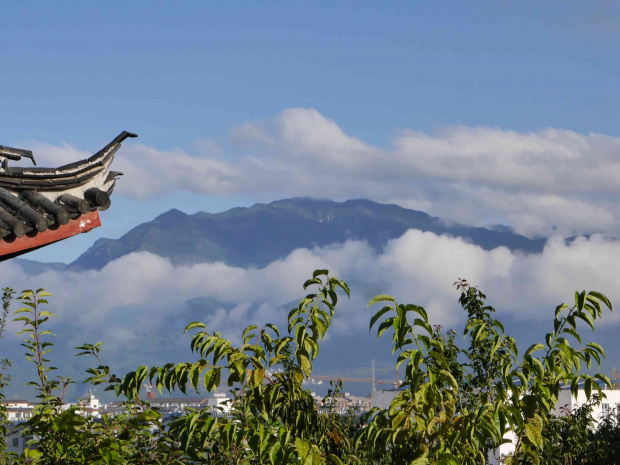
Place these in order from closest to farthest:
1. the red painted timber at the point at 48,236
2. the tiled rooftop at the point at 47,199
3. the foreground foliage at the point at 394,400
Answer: the foreground foliage at the point at 394,400
the red painted timber at the point at 48,236
the tiled rooftop at the point at 47,199

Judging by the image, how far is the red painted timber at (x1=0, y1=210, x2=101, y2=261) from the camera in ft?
30.4

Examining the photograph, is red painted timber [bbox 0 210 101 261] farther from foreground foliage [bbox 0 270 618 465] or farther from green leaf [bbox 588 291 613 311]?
green leaf [bbox 588 291 613 311]

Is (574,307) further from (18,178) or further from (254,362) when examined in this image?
(18,178)

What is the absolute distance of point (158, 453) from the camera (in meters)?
9.39

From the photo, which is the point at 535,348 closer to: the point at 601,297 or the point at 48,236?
the point at 601,297

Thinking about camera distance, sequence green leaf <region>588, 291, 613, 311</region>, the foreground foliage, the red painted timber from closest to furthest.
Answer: the foreground foliage, green leaf <region>588, 291, 613, 311</region>, the red painted timber

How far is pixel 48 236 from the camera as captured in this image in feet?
32.0

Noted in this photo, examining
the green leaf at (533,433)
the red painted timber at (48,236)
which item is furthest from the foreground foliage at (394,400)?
the red painted timber at (48,236)

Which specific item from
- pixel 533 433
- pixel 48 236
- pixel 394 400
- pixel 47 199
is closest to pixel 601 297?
pixel 533 433

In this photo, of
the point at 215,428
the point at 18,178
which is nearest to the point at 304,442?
the point at 215,428

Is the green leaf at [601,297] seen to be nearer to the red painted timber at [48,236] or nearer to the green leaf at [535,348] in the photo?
the green leaf at [535,348]

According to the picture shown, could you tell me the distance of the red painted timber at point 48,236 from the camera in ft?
30.4

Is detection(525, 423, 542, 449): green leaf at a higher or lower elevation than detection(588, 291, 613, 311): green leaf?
lower

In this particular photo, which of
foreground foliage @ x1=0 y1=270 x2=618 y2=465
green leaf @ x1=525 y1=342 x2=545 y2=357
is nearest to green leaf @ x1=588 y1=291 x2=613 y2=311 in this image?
foreground foliage @ x1=0 y1=270 x2=618 y2=465
